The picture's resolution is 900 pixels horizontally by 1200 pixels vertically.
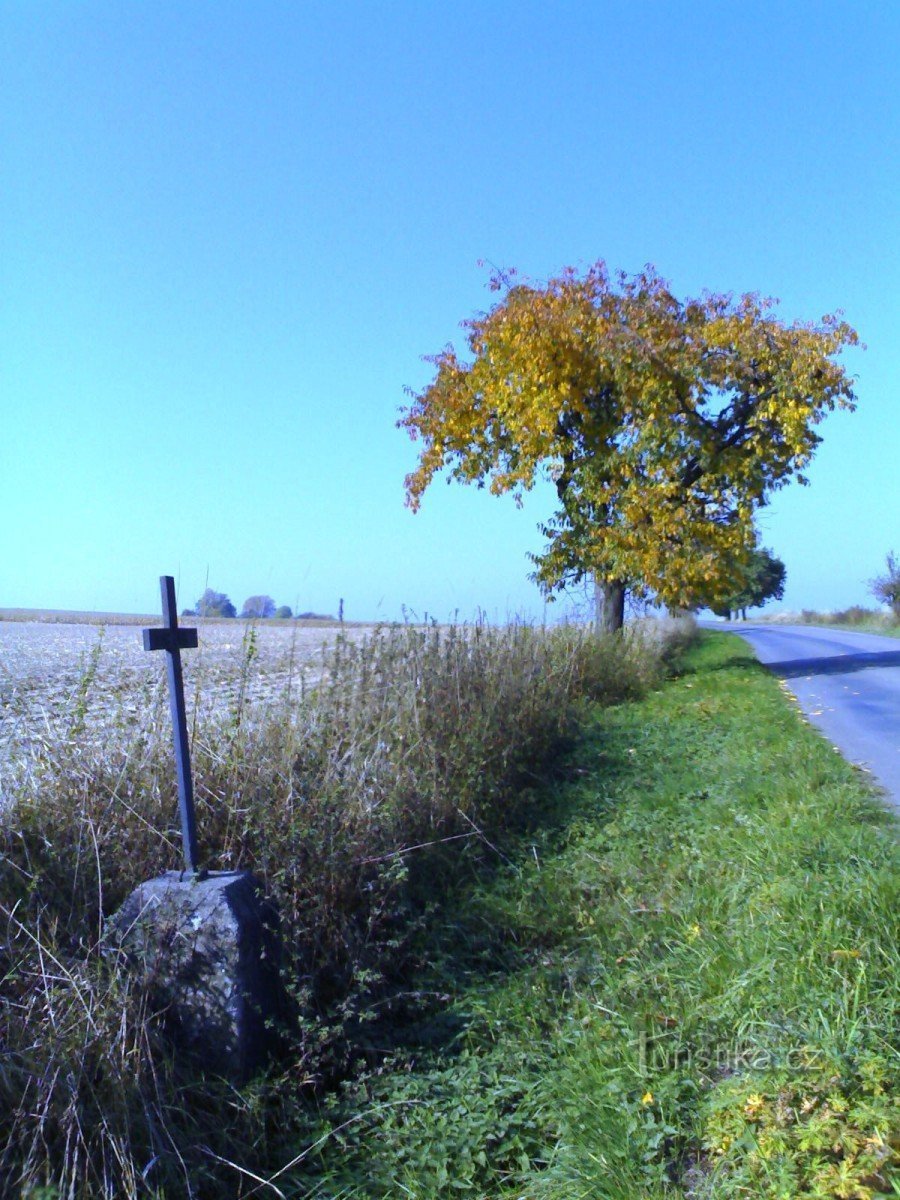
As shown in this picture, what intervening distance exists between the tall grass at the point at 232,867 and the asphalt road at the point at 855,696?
3.01 meters

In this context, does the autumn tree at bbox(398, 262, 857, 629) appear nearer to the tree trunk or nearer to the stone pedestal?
the tree trunk

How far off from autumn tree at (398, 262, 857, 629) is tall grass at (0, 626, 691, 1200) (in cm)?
888

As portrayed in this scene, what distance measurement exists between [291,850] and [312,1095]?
1.23 meters

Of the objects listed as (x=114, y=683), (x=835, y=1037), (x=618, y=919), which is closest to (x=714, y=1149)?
(x=835, y=1037)

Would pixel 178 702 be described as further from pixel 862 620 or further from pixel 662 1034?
pixel 862 620

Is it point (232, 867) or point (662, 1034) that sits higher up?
point (232, 867)

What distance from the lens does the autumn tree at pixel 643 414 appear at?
16.6 m

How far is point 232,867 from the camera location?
5238 mm

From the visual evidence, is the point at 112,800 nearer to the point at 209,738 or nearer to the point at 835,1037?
the point at 209,738

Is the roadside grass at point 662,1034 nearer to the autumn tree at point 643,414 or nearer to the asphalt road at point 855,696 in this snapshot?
the asphalt road at point 855,696

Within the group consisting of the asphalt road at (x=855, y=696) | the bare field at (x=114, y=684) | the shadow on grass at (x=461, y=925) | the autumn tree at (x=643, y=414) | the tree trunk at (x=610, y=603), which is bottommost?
the shadow on grass at (x=461, y=925)

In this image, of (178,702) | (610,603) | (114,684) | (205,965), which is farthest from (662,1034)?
(610,603)

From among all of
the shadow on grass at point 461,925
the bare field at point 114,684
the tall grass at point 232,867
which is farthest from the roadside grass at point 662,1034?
the bare field at point 114,684

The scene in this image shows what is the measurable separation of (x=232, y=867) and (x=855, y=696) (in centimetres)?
1120
